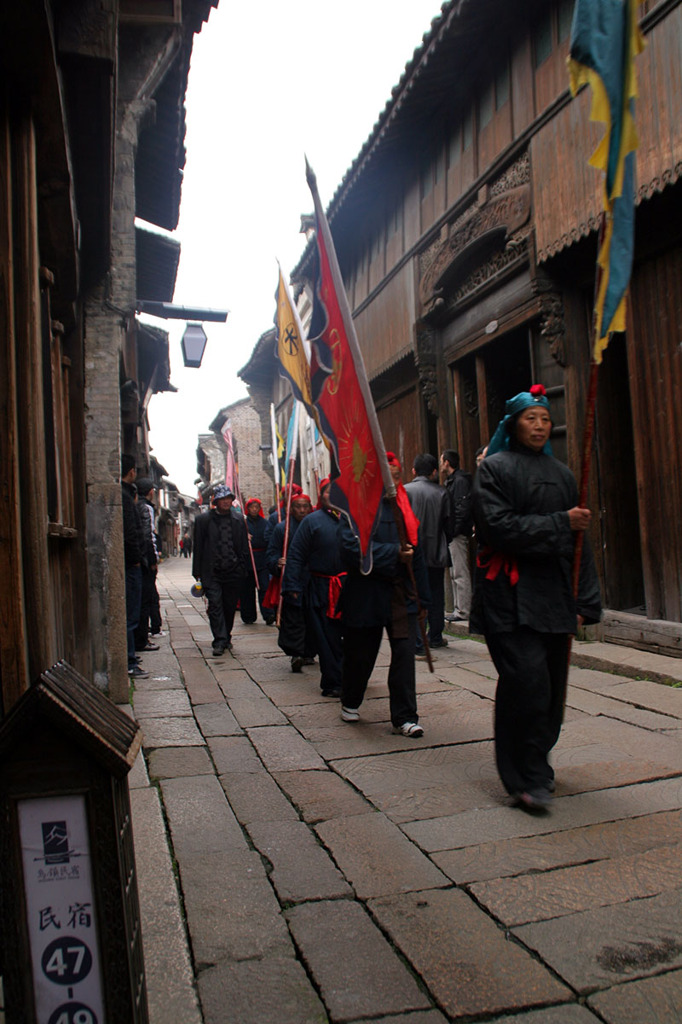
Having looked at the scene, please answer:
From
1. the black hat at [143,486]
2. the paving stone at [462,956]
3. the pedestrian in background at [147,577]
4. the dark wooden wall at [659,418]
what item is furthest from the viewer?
the black hat at [143,486]

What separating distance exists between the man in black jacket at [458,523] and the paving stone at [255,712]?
286 cm

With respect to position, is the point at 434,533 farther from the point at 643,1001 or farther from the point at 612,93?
the point at 643,1001

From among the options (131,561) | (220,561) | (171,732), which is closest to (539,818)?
(171,732)

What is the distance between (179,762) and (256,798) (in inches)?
30.3

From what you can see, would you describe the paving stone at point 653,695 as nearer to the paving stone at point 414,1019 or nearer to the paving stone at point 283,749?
the paving stone at point 283,749

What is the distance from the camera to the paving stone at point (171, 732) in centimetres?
481

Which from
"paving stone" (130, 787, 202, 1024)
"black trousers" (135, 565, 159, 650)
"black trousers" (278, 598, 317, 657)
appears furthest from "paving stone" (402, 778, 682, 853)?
"black trousers" (135, 565, 159, 650)

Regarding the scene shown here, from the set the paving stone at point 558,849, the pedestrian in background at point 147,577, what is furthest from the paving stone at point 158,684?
the paving stone at point 558,849

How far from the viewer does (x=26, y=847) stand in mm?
1614

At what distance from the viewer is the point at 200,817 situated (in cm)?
354

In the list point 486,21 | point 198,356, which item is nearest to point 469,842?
point 486,21

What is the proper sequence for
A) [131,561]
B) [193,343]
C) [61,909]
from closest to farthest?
1. [61,909]
2. [131,561]
3. [193,343]

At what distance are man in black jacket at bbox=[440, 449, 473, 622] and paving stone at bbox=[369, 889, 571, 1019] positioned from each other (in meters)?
5.41

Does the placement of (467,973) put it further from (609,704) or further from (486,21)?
(486,21)
